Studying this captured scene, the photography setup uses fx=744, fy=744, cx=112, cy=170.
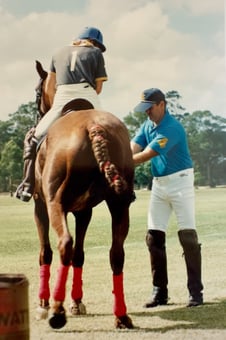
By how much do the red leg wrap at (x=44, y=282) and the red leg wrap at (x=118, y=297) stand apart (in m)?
0.36

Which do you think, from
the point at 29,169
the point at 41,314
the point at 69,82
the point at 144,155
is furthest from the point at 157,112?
the point at 41,314

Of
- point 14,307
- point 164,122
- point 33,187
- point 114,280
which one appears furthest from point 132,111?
point 14,307

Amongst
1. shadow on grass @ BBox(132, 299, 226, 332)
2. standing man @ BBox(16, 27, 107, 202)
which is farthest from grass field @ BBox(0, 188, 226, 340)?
standing man @ BBox(16, 27, 107, 202)

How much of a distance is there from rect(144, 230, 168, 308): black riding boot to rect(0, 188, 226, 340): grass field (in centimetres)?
5

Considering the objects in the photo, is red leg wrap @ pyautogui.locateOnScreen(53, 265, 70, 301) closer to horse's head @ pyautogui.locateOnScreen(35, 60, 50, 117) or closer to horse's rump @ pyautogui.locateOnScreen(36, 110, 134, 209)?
horse's rump @ pyautogui.locateOnScreen(36, 110, 134, 209)

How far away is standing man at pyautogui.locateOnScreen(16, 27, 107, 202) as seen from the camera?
3.47 meters

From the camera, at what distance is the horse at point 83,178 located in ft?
10.3

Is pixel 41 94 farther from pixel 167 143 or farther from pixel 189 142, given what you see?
pixel 189 142

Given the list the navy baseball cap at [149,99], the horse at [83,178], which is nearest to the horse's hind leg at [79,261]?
the horse at [83,178]

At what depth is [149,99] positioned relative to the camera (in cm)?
376

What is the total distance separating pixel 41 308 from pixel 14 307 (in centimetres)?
50

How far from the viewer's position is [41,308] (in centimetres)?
Answer: 350

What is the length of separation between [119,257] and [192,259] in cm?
62

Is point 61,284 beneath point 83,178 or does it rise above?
beneath
